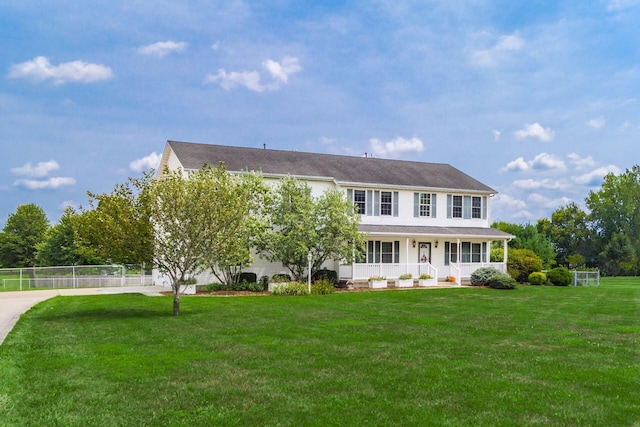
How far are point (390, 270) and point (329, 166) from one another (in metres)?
7.38

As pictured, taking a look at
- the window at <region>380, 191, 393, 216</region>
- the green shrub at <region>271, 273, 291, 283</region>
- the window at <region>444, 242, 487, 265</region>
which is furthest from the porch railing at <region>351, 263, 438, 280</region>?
the green shrub at <region>271, 273, 291, 283</region>

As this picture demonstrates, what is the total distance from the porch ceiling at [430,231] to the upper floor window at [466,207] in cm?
94

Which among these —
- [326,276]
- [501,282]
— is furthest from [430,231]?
[326,276]

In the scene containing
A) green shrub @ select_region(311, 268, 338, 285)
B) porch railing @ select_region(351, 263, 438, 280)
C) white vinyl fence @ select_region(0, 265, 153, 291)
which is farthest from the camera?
white vinyl fence @ select_region(0, 265, 153, 291)

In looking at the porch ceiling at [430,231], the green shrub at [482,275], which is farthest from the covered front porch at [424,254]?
the green shrub at [482,275]

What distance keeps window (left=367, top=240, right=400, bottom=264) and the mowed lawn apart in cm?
1354

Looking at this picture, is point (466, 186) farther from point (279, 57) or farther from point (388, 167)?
point (279, 57)

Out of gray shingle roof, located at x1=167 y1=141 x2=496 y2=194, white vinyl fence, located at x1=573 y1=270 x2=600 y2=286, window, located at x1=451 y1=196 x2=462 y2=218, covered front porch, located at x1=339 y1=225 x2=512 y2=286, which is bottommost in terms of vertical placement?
white vinyl fence, located at x1=573 y1=270 x2=600 y2=286

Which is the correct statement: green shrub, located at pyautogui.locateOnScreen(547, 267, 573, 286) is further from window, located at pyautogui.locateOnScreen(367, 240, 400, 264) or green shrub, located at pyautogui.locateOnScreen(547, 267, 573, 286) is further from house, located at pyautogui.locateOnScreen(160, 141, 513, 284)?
window, located at pyautogui.locateOnScreen(367, 240, 400, 264)

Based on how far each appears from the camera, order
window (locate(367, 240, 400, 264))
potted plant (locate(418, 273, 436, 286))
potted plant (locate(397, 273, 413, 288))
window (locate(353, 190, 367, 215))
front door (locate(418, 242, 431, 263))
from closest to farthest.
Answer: potted plant (locate(397, 273, 413, 288)) → potted plant (locate(418, 273, 436, 286)) → window (locate(353, 190, 367, 215)) → window (locate(367, 240, 400, 264)) → front door (locate(418, 242, 431, 263))

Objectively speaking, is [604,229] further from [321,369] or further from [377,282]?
[321,369]

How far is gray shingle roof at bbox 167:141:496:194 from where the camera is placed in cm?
2854

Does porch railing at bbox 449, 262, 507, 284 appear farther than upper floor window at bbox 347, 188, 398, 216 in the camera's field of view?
Yes

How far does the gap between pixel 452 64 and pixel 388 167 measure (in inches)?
485
